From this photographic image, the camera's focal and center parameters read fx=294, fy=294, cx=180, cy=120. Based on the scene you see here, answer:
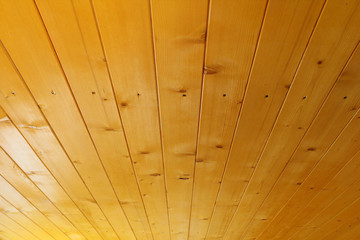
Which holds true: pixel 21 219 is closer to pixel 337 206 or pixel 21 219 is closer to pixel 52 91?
pixel 52 91

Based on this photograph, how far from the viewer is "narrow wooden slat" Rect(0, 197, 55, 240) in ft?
5.22

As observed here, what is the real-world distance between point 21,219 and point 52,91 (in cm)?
127

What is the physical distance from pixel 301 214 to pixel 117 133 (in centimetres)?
123

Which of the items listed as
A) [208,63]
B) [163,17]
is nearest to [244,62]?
[208,63]

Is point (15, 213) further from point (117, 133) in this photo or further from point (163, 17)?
point (163, 17)

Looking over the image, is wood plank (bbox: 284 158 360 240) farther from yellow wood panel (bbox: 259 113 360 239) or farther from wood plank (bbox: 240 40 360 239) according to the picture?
wood plank (bbox: 240 40 360 239)

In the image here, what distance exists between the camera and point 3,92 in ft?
2.90

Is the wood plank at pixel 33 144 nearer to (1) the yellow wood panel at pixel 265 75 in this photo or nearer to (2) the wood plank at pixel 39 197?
(2) the wood plank at pixel 39 197

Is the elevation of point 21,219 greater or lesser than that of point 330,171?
greater

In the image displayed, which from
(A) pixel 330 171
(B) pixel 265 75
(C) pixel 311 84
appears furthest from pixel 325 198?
(B) pixel 265 75

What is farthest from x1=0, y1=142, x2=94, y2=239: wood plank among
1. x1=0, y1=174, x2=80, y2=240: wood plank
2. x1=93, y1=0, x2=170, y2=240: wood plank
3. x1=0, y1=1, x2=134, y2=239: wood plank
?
x1=93, y1=0, x2=170, y2=240: wood plank

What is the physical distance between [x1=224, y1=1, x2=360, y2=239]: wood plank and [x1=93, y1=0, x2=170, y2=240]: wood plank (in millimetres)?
385

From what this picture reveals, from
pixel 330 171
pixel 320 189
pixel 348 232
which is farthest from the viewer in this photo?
pixel 348 232

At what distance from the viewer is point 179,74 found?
0.82 m
